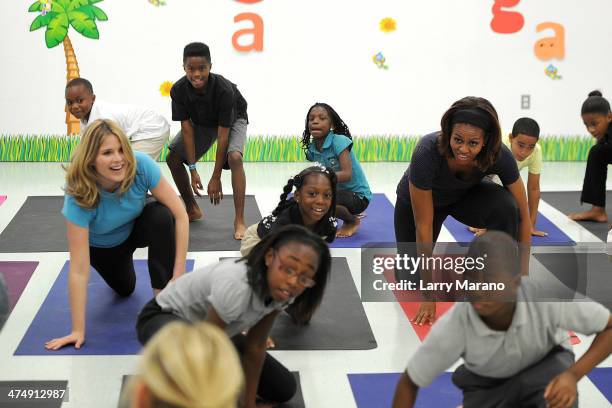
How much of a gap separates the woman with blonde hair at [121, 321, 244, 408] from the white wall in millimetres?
4921

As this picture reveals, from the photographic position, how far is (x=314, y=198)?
3643 mm

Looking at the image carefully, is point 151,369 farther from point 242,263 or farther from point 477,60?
point 477,60

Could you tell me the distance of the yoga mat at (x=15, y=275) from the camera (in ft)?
12.7

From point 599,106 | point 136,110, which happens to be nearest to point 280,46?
point 136,110

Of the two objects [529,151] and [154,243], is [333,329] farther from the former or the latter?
[529,151]

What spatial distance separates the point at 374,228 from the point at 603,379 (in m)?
2.01

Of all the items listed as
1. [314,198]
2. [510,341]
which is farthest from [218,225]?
[510,341]

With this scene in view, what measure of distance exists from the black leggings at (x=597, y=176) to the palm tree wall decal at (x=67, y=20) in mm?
3402


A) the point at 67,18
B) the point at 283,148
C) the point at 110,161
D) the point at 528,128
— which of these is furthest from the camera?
the point at 283,148

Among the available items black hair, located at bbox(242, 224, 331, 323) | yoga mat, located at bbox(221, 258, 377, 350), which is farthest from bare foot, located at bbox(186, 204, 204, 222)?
black hair, located at bbox(242, 224, 331, 323)

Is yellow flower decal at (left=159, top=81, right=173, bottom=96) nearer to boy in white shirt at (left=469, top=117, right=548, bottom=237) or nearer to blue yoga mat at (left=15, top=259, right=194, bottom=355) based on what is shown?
blue yoga mat at (left=15, top=259, right=194, bottom=355)

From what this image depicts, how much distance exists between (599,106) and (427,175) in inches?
67.4

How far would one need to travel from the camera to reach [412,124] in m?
6.53

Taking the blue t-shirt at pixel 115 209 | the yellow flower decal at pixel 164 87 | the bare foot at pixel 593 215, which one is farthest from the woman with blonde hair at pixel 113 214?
the yellow flower decal at pixel 164 87
